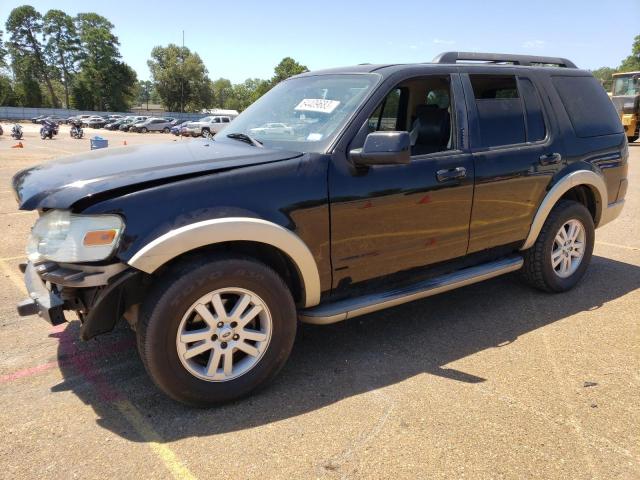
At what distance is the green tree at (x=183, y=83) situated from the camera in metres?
86.4

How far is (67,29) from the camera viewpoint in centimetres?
9238

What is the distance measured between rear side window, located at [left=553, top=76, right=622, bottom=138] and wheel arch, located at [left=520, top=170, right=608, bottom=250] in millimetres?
389

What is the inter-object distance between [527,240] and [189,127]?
40.5 metres

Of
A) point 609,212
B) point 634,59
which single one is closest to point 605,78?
point 634,59

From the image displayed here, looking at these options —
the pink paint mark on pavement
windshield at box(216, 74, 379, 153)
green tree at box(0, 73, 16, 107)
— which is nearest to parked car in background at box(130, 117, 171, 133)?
green tree at box(0, 73, 16, 107)

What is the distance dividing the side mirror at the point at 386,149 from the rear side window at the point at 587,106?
7.32 ft

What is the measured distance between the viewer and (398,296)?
3314 millimetres

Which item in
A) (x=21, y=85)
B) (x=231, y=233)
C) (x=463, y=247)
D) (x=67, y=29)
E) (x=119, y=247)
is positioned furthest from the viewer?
(x=67, y=29)

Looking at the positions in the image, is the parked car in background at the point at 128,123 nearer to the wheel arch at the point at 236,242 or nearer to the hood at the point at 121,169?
the hood at the point at 121,169

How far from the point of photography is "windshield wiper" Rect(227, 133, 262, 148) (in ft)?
11.0

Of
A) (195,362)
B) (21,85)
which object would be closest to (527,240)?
(195,362)

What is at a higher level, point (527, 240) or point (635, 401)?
point (527, 240)

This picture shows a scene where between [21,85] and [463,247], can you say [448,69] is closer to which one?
[463,247]

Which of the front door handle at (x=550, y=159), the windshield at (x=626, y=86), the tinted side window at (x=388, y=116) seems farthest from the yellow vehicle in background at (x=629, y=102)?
the tinted side window at (x=388, y=116)
